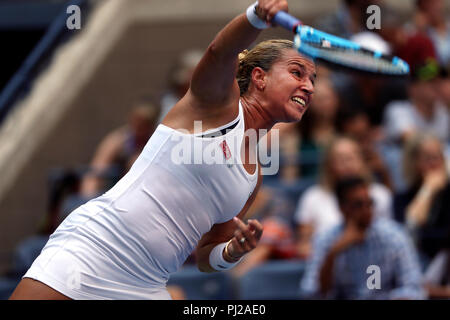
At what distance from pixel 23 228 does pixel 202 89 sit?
5126 millimetres

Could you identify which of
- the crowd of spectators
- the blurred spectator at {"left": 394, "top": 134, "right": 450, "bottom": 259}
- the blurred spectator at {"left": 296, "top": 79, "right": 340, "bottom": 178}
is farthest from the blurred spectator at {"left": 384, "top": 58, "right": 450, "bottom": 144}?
the blurred spectator at {"left": 394, "top": 134, "right": 450, "bottom": 259}

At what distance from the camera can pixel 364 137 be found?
646 cm

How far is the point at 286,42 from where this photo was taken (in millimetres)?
3346

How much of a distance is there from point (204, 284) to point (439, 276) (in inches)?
65.2

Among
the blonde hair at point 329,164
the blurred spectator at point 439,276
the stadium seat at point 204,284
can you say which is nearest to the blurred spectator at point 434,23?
the blonde hair at point 329,164

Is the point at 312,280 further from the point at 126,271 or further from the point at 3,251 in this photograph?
the point at 3,251

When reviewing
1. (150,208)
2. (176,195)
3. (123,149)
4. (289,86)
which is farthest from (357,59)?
(123,149)

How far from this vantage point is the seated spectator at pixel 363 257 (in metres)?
5.04

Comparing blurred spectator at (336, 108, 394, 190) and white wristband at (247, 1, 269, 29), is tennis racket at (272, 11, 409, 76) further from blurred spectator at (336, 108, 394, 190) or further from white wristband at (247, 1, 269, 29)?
blurred spectator at (336, 108, 394, 190)

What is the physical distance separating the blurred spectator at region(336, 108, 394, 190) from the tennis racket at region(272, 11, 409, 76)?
323cm

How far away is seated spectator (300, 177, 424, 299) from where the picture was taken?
16.5ft

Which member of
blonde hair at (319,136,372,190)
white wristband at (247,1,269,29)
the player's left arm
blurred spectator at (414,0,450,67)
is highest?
blurred spectator at (414,0,450,67)

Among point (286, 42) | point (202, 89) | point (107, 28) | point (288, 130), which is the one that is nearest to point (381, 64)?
point (286, 42)

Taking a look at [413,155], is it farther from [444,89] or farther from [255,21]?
[255,21]
